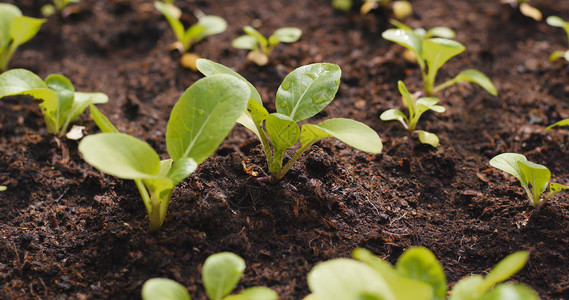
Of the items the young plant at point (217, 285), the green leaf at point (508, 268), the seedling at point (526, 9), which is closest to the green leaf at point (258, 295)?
the young plant at point (217, 285)

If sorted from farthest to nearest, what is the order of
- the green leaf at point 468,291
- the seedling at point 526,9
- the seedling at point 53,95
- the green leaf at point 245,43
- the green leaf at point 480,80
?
1. the seedling at point 526,9
2. the green leaf at point 245,43
3. the green leaf at point 480,80
4. the seedling at point 53,95
5. the green leaf at point 468,291

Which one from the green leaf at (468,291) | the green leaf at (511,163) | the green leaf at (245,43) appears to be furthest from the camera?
the green leaf at (245,43)

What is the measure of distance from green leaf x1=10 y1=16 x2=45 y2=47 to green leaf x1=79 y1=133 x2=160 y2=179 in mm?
1354

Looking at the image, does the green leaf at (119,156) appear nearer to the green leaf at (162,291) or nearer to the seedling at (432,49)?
the green leaf at (162,291)

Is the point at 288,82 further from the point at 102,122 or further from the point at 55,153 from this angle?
the point at 55,153

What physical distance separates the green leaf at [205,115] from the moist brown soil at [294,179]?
0.24 m

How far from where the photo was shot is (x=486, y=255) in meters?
1.69

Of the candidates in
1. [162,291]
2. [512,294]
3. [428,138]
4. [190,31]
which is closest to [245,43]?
[190,31]

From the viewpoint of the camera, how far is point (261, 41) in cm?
256

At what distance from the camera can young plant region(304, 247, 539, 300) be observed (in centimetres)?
107

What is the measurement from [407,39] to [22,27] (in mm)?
1879

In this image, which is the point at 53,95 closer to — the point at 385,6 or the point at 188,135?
the point at 188,135

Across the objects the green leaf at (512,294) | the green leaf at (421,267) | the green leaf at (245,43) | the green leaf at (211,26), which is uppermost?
the green leaf at (512,294)

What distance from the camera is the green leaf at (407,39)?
211 centimetres
